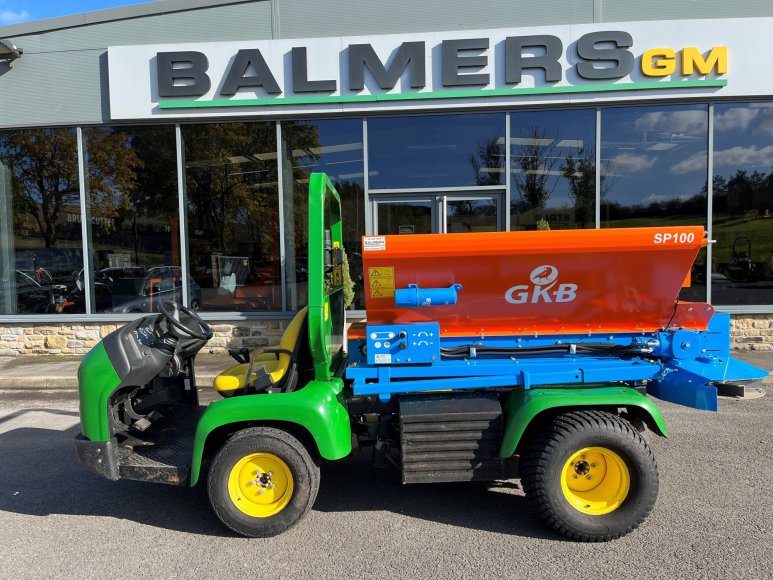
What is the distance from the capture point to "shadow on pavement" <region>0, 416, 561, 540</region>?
3426 mm

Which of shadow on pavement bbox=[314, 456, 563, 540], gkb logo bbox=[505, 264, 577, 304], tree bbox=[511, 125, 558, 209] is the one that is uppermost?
tree bbox=[511, 125, 558, 209]

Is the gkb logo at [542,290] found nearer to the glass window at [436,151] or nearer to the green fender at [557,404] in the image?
the green fender at [557,404]

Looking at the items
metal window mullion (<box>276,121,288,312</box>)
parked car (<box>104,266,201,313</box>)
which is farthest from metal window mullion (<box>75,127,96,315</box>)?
metal window mullion (<box>276,121,288,312</box>)

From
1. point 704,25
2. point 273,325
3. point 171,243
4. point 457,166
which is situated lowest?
point 273,325

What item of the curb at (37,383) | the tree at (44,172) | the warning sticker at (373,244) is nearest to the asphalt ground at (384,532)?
the warning sticker at (373,244)

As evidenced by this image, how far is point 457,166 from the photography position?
8.52 metres

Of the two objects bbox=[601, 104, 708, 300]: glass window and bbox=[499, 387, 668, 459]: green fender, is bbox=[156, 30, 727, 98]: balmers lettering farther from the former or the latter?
bbox=[499, 387, 668, 459]: green fender

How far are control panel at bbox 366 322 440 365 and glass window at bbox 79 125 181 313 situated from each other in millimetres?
6326

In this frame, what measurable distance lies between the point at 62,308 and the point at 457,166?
699 cm

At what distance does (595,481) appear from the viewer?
10.5 ft

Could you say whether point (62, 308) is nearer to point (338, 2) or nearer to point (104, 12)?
point (104, 12)

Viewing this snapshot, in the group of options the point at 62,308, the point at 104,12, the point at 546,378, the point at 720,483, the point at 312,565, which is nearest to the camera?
the point at 312,565

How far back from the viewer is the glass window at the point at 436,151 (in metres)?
8.40

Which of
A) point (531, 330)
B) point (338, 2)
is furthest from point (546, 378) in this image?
point (338, 2)
